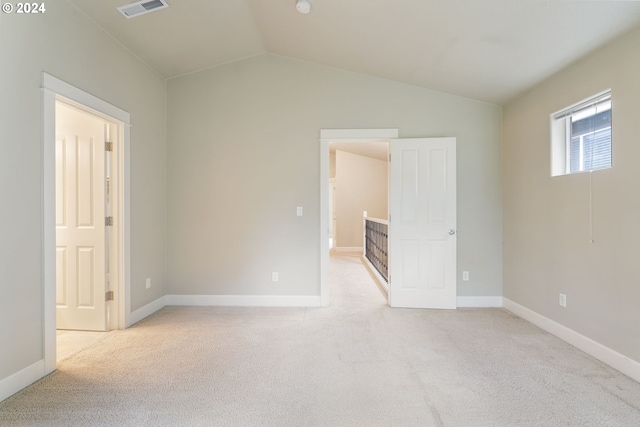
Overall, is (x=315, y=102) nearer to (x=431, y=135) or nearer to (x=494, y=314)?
(x=431, y=135)

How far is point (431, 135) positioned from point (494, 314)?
2.18 m

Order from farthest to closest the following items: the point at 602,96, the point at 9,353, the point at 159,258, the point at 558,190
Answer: the point at 159,258
the point at 558,190
the point at 602,96
the point at 9,353

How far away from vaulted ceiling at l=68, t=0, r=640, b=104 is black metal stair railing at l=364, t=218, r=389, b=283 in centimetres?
233

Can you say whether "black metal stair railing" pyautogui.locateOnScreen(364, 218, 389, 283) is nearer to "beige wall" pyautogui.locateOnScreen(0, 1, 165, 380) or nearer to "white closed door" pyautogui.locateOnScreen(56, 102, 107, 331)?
"white closed door" pyautogui.locateOnScreen(56, 102, 107, 331)

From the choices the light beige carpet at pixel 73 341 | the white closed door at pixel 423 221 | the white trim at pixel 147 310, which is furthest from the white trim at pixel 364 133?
the light beige carpet at pixel 73 341

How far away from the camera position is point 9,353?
6.23ft

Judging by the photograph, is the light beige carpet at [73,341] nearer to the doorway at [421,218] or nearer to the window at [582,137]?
the doorway at [421,218]

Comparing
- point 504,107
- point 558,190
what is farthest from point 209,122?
point 558,190

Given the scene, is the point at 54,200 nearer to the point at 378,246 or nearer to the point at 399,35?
the point at 399,35

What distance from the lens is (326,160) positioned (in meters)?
3.67

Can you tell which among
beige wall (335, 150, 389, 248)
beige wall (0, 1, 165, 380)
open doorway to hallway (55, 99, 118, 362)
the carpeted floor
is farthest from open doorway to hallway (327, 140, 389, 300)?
beige wall (0, 1, 165, 380)

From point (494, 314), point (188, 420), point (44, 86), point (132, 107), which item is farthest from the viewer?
point (494, 314)

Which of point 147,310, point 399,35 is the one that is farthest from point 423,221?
point 147,310

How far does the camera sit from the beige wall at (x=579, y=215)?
210 centimetres
